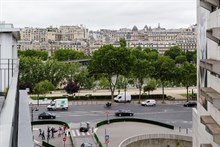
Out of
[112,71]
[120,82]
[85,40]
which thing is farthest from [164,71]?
[85,40]

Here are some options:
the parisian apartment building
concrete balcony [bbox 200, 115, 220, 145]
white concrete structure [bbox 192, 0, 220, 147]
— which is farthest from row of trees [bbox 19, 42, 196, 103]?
the parisian apartment building

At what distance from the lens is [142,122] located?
31453 millimetres

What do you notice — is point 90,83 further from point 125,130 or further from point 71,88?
point 125,130

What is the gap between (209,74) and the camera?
535 inches

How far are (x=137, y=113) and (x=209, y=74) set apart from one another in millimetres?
23548

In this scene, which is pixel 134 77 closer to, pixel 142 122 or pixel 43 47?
pixel 142 122

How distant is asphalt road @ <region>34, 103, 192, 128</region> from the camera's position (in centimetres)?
3325

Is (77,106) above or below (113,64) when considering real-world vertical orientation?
below

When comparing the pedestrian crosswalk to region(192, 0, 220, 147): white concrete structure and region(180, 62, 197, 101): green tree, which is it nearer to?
region(192, 0, 220, 147): white concrete structure

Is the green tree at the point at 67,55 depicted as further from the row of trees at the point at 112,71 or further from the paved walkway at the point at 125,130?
the paved walkway at the point at 125,130

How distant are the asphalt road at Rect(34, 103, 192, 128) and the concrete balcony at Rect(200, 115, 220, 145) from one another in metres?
19.3

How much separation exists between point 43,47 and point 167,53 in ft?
184

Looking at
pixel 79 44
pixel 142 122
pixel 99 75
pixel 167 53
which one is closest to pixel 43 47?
pixel 79 44

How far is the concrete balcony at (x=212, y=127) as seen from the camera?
9.31 m
